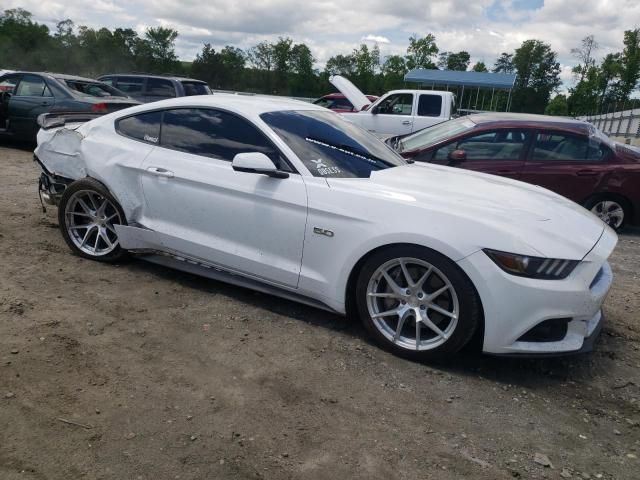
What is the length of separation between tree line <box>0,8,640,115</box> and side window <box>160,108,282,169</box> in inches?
1856

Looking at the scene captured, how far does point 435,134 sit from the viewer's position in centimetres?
724

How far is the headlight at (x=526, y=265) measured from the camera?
9.87 feet

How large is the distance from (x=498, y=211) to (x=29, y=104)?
9377 millimetres

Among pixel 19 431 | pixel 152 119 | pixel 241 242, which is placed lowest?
pixel 19 431

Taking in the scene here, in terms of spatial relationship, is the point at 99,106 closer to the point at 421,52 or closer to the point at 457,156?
the point at 457,156

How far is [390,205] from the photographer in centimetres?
332

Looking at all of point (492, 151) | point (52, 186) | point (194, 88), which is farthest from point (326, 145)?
point (194, 88)

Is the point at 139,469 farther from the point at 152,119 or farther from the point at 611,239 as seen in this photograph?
the point at 611,239

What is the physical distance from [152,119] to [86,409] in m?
2.48

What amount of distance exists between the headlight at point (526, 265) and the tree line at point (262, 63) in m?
47.7

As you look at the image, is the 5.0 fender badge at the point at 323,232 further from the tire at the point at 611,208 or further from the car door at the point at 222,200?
the tire at the point at 611,208

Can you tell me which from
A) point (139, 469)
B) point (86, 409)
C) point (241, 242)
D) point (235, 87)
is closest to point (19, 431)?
point (86, 409)

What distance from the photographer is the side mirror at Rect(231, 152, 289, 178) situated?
3.52 metres

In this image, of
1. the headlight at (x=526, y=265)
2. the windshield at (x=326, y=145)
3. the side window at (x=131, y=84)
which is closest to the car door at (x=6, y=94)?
the side window at (x=131, y=84)
